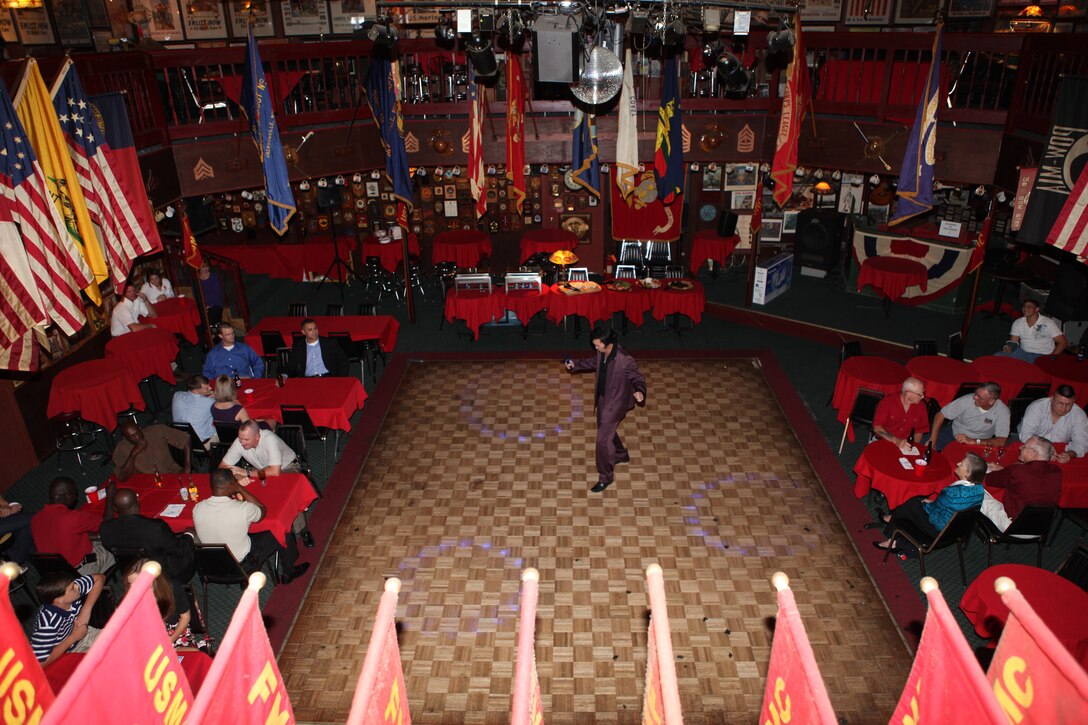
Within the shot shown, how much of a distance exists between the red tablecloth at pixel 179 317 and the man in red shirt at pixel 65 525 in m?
5.07

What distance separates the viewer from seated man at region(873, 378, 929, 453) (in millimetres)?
7727

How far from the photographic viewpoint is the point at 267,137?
9.28 meters

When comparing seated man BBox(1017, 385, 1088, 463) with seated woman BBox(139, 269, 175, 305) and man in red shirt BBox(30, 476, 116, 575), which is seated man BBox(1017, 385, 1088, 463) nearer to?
man in red shirt BBox(30, 476, 116, 575)

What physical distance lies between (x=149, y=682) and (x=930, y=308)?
14.8 metres

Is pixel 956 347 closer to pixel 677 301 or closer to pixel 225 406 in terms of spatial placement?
pixel 677 301

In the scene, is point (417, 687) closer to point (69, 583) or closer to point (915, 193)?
point (69, 583)

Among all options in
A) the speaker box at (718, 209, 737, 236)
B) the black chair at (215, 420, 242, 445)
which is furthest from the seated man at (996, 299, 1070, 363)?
the black chair at (215, 420, 242, 445)

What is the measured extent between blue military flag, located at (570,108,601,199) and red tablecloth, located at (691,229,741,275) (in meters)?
5.64

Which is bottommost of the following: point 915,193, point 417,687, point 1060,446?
point 417,687

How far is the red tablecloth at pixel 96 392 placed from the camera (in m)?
9.12

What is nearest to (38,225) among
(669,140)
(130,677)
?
(130,677)

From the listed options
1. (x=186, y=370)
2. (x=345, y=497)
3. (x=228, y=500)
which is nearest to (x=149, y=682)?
(x=228, y=500)

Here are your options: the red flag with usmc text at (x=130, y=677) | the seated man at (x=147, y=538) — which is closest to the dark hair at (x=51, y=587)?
the seated man at (x=147, y=538)

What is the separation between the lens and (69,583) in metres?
5.20
